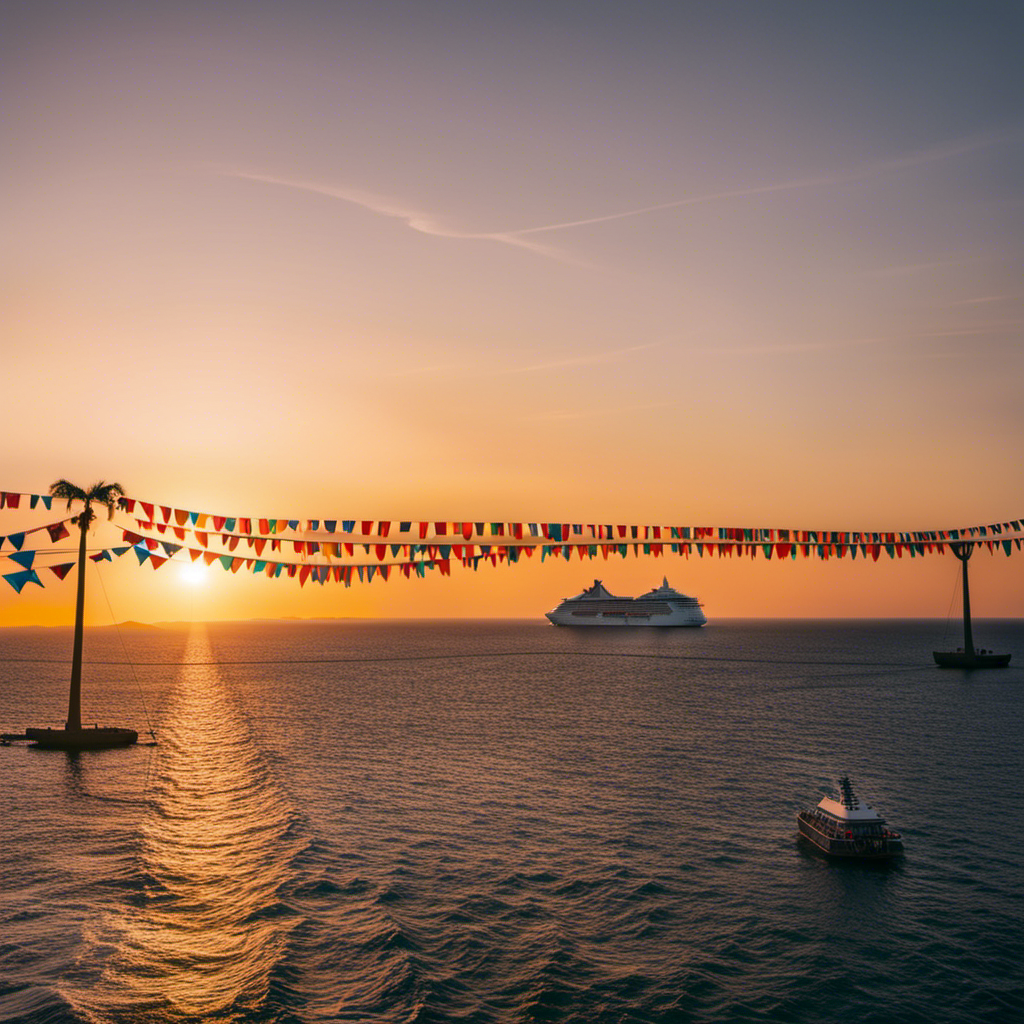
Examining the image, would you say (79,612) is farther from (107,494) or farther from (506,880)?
(506,880)

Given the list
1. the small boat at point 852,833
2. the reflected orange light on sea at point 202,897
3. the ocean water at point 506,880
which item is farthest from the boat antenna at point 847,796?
the reflected orange light on sea at point 202,897

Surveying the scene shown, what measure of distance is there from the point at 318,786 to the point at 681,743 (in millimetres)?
30598

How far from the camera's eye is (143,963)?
79.4 ft

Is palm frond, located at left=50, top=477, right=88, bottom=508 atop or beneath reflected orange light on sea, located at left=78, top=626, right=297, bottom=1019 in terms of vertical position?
atop

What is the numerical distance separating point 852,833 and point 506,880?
Result: 1567 cm

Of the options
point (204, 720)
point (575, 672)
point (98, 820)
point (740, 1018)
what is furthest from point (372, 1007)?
point (575, 672)

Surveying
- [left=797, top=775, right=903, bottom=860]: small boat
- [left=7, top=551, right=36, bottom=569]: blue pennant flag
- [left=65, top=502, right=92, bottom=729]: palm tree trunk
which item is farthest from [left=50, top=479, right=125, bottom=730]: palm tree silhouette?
[left=797, top=775, right=903, bottom=860]: small boat

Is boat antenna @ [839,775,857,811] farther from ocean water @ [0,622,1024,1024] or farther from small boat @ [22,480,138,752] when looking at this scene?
small boat @ [22,480,138,752]

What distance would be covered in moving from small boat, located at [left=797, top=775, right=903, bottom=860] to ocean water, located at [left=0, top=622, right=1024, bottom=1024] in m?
0.68

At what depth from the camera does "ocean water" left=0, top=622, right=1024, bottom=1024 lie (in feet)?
74.7

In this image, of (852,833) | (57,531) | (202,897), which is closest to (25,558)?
(57,531)

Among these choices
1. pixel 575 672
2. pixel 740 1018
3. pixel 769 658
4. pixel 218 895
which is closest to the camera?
pixel 740 1018

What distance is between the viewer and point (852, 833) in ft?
113

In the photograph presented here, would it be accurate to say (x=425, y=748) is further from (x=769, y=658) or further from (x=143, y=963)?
(x=769, y=658)
